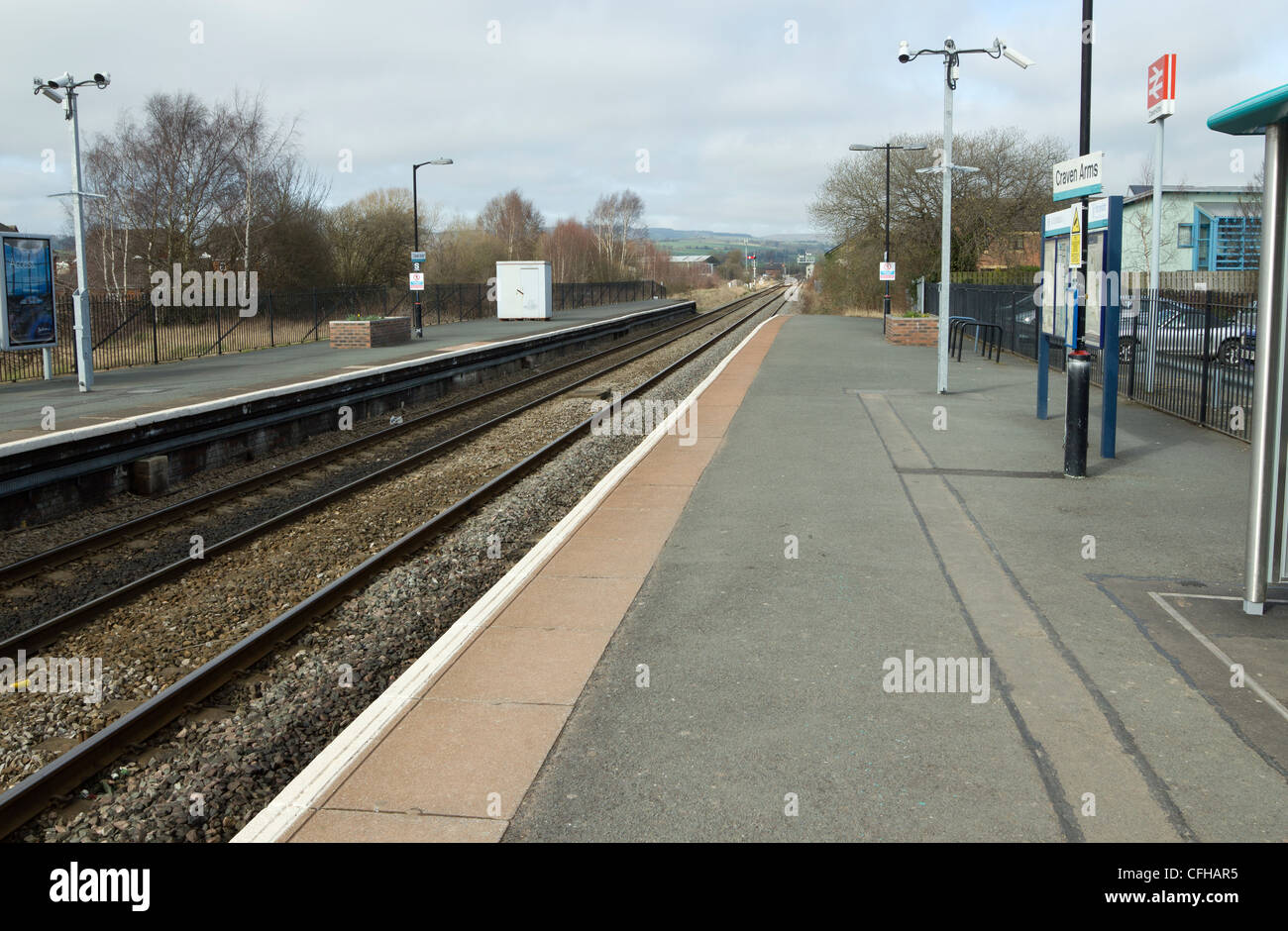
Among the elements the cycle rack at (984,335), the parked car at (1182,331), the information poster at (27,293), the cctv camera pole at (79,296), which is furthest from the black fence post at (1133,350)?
the information poster at (27,293)

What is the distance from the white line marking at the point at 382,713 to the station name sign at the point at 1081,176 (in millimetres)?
6729

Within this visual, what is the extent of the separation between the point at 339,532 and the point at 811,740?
6.88 m

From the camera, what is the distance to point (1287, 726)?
15.4ft

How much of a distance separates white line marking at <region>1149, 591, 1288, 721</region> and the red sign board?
16.5 metres

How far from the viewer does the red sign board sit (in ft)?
65.1

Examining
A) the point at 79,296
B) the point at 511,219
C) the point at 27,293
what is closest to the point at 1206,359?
the point at 79,296

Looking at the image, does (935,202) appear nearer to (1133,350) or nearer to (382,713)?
(1133,350)

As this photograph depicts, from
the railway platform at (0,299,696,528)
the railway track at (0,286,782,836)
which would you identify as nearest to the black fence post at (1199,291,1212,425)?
the railway track at (0,286,782,836)

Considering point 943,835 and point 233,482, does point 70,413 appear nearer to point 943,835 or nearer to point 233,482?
point 233,482

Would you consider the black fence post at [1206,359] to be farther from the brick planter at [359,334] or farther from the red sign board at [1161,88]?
the brick planter at [359,334]

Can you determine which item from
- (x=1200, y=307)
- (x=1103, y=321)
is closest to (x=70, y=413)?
(x=1103, y=321)

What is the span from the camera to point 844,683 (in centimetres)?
522

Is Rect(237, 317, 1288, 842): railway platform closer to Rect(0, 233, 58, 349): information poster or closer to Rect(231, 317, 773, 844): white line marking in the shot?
Rect(231, 317, 773, 844): white line marking
